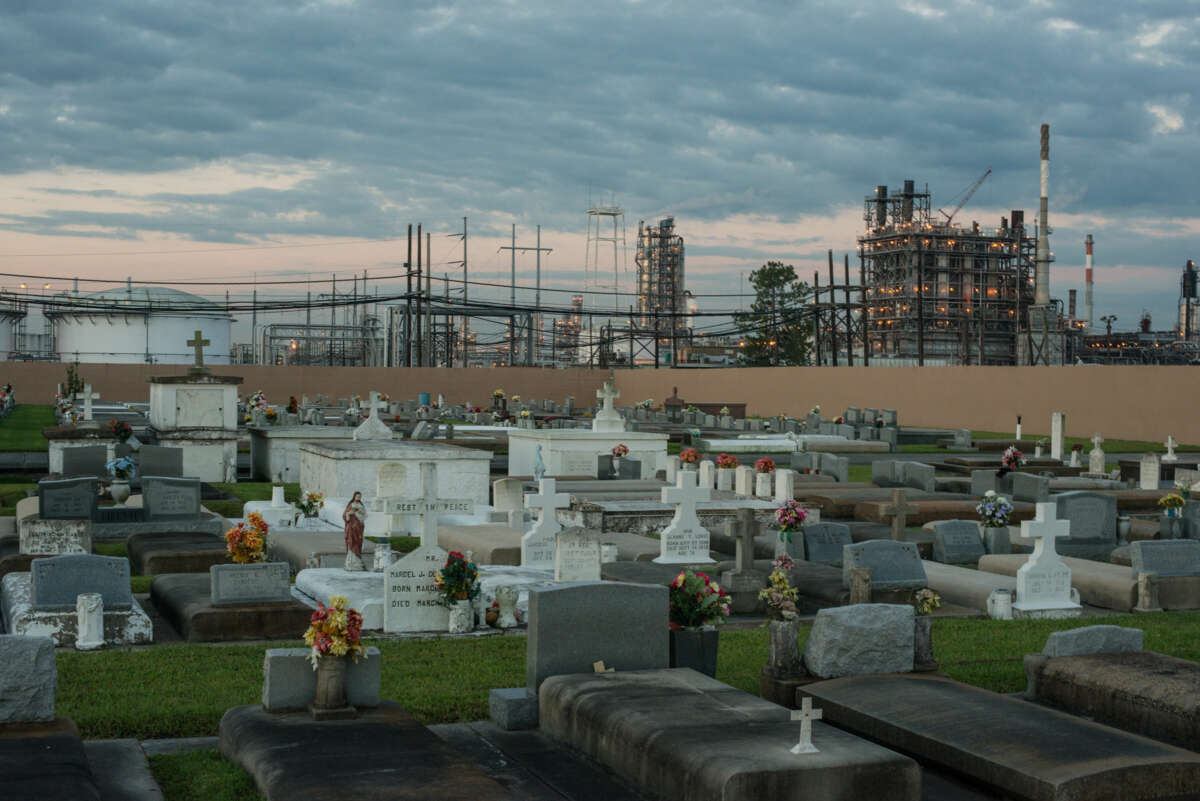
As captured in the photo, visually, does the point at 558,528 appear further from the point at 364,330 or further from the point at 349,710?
the point at 364,330

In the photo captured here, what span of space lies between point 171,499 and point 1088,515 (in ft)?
46.2

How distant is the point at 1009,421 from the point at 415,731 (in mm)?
48876

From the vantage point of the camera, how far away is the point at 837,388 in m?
63.0

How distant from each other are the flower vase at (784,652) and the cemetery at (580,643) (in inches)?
0.7

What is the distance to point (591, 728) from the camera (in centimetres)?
802

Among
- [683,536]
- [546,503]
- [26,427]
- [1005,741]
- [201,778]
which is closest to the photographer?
[201,778]

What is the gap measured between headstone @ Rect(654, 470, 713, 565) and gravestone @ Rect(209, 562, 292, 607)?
5829mm

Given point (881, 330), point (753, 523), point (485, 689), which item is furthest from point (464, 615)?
point (881, 330)

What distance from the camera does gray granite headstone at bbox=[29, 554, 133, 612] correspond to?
11.8m

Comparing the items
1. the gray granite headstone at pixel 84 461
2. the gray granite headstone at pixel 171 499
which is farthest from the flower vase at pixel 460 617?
the gray granite headstone at pixel 84 461

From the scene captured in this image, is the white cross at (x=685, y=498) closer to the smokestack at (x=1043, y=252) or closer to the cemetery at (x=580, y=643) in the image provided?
the cemetery at (x=580, y=643)

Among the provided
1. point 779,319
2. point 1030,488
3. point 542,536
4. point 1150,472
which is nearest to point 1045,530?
point 542,536

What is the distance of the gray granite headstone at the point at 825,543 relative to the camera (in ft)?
57.3

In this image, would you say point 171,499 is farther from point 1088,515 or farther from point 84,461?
point 1088,515
